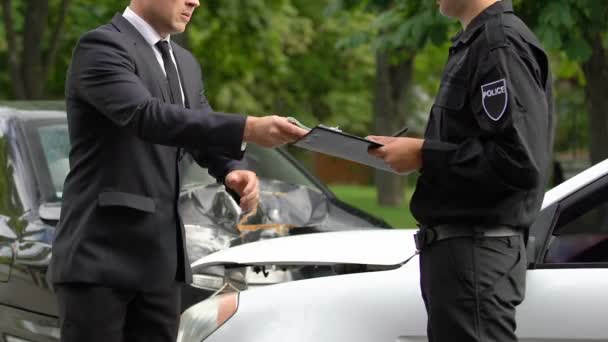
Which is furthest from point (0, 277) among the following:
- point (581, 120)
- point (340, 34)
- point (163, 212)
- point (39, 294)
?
point (340, 34)

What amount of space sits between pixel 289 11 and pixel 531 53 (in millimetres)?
22812

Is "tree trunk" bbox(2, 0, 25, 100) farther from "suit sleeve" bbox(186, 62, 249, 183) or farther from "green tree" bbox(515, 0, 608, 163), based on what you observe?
"suit sleeve" bbox(186, 62, 249, 183)

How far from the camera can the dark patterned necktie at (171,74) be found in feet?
13.3

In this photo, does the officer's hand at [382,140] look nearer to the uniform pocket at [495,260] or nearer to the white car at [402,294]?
the uniform pocket at [495,260]

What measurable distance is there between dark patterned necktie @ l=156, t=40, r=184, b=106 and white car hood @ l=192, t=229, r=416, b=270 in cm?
71

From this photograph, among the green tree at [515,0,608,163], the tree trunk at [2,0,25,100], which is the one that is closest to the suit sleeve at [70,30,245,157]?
the green tree at [515,0,608,163]

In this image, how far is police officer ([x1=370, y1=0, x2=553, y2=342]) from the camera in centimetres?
325

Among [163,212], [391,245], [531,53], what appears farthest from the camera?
[391,245]

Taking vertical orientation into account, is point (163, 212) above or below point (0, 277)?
above

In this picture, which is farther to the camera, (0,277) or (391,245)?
(0,277)

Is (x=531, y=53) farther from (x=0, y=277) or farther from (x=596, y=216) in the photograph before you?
(x=0, y=277)

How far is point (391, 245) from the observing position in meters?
4.35

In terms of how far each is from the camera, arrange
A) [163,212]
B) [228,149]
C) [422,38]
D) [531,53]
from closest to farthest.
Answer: [531,53] → [228,149] → [163,212] → [422,38]

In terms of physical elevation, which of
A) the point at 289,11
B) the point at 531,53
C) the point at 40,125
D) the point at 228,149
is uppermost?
the point at 531,53
